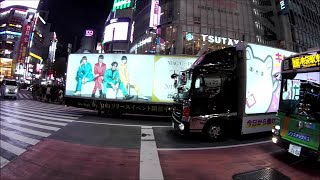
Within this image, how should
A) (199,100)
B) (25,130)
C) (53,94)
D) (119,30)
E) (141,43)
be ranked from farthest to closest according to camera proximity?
(119,30), (141,43), (53,94), (25,130), (199,100)

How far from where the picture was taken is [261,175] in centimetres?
570

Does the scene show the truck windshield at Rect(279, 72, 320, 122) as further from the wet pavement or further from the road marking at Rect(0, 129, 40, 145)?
the road marking at Rect(0, 129, 40, 145)

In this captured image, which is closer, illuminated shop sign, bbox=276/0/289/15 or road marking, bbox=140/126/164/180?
road marking, bbox=140/126/164/180

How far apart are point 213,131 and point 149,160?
136 inches

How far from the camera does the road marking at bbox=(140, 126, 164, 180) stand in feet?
17.4

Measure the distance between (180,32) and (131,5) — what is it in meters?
29.5

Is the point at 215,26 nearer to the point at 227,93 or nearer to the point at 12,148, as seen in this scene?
the point at 227,93

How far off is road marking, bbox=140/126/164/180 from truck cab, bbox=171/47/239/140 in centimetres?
132

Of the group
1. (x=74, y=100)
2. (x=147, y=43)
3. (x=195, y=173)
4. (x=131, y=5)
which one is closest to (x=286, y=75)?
(x=195, y=173)

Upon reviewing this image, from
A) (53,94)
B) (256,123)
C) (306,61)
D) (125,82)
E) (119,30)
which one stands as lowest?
(256,123)

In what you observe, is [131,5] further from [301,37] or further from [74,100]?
[74,100]

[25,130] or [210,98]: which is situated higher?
[210,98]

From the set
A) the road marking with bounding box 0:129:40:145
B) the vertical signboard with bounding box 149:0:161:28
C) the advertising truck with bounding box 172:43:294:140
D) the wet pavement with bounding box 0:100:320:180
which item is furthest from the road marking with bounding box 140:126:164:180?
the vertical signboard with bounding box 149:0:161:28

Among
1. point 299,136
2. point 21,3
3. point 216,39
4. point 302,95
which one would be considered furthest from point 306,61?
point 21,3
